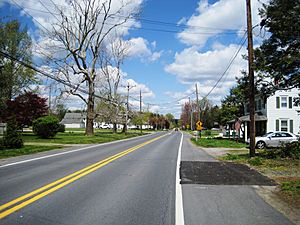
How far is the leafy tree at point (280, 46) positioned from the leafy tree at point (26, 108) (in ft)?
105

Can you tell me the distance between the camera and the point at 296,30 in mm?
15250

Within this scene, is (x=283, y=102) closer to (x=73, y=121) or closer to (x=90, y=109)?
(x=90, y=109)

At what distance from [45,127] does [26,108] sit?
565 cm

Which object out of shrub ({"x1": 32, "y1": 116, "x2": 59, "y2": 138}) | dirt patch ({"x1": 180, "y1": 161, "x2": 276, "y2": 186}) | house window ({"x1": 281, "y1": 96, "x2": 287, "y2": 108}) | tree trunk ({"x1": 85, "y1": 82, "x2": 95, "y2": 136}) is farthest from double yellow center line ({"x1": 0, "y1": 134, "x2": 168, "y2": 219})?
tree trunk ({"x1": 85, "y1": 82, "x2": 95, "y2": 136})

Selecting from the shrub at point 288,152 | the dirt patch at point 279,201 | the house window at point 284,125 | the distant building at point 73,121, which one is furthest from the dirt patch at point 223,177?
the distant building at point 73,121

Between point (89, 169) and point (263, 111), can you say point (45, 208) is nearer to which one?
point (89, 169)

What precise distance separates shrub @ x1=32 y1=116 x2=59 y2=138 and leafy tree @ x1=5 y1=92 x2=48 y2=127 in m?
3.04

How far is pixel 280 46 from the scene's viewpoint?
16.4 metres

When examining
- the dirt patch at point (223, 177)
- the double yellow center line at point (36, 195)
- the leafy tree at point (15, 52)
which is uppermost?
the leafy tree at point (15, 52)

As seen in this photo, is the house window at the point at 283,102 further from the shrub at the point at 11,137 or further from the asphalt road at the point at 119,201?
the asphalt road at the point at 119,201

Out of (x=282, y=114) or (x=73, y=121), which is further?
(x=73, y=121)

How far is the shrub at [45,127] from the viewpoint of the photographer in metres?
37.8

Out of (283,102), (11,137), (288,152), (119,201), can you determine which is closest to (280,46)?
(288,152)

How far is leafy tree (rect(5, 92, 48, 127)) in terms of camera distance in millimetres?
40844
